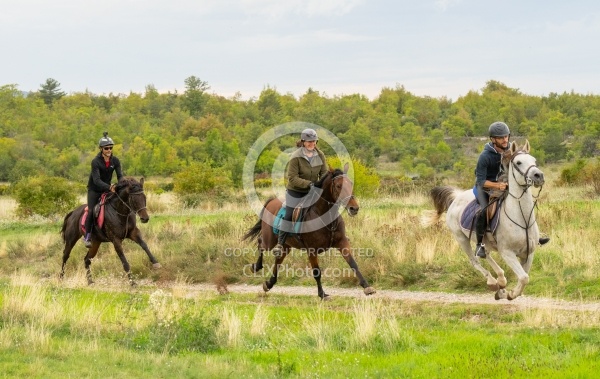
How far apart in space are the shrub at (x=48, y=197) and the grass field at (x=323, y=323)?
1235 centimetres

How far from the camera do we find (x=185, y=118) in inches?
4131

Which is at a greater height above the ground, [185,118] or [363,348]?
[185,118]

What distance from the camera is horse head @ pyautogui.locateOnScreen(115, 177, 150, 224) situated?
1727 centimetres

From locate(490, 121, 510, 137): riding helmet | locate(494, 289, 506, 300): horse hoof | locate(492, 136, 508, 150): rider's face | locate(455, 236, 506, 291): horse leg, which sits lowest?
locate(494, 289, 506, 300): horse hoof

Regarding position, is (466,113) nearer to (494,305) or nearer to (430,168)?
(430,168)

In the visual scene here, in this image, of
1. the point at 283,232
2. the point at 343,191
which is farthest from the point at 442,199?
the point at 283,232

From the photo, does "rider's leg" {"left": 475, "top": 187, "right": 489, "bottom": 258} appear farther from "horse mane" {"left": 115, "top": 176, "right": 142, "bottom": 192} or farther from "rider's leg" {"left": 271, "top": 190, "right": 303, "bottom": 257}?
"horse mane" {"left": 115, "top": 176, "right": 142, "bottom": 192}

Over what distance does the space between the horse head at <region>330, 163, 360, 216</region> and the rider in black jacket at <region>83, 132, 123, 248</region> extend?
6406mm

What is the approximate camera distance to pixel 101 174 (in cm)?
1816

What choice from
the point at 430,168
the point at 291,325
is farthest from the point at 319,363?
the point at 430,168

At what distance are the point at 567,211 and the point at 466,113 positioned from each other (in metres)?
76.9

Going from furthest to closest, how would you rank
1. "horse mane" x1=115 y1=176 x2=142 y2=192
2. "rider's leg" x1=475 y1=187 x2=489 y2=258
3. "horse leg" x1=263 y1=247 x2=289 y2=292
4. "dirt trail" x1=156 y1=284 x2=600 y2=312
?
"horse mane" x1=115 y1=176 x2=142 y2=192 < "horse leg" x1=263 y1=247 x2=289 y2=292 < "rider's leg" x1=475 y1=187 x2=489 y2=258 < "dirt trail" x1=156 y1=284 x2=600 y2=312

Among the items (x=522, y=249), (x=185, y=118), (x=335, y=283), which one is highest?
(x=185, y=118)

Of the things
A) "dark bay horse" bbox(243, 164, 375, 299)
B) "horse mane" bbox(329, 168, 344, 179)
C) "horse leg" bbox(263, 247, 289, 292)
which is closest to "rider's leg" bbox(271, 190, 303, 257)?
"dark bay horse" bbox(243, 164, 375, 299)
